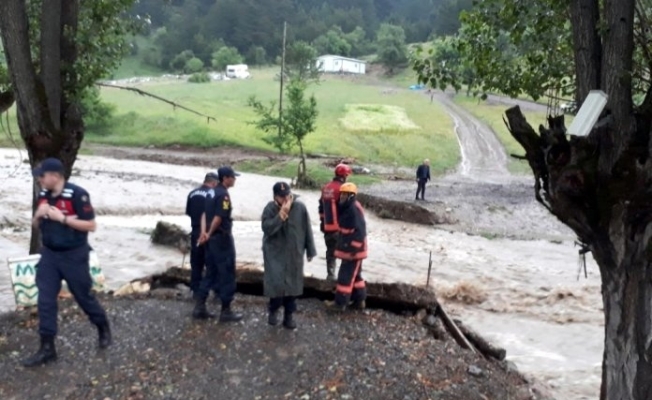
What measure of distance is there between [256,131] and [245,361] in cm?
4624

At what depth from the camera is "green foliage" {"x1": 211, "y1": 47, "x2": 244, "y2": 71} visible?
107m

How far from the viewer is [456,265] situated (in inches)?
800

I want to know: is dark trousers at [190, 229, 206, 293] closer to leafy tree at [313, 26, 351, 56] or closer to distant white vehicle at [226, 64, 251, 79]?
distant white vehicle at [226, 64, 251, 79]

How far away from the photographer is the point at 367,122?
61.2 m

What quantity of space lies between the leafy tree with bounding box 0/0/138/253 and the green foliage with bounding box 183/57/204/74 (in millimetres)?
95557

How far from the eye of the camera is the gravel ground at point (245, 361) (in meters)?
6.64

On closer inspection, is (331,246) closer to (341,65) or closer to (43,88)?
(43,88)

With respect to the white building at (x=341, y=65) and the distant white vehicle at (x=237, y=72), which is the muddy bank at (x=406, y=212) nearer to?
the distant white vehicle at (x=237, y=72)

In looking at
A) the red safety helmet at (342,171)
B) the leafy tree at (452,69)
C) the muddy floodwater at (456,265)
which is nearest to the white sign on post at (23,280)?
the muddy floodwater at (456,265)

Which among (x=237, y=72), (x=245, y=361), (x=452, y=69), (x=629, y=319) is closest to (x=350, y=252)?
(x=245, y=361)

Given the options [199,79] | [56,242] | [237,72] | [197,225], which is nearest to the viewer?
[56,242]

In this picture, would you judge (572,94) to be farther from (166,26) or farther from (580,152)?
(166,26)

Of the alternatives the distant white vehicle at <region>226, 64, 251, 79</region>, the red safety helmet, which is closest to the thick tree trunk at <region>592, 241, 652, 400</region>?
the red safety helmet

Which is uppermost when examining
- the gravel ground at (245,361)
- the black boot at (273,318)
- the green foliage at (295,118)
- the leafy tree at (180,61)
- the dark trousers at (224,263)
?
the leafy tree at (180,61)
